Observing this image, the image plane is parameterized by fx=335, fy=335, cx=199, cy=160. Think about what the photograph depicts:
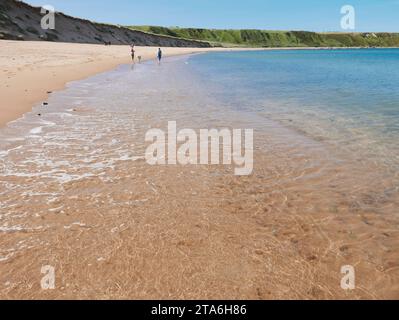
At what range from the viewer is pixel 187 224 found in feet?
18.4

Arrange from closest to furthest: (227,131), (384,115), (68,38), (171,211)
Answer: (171,211) → (227,131) → (384,115) → (68,38)

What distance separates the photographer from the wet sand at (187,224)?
13.9 feet

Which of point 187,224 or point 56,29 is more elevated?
point 56,29

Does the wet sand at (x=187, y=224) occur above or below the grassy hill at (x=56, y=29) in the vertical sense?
below

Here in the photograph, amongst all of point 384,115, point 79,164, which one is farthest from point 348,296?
point 384,115

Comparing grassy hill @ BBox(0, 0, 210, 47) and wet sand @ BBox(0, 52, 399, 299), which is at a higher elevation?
grassy hill @ BBox(0, 0, 210, 47)

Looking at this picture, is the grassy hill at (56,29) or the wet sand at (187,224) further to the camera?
the grassy hill at (56,29)

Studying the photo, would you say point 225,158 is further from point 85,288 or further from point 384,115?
point 384,115

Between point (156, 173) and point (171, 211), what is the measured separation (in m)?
1.92

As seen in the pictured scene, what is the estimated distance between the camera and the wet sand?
13.9 feet

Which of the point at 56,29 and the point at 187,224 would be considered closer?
the point at 187,224

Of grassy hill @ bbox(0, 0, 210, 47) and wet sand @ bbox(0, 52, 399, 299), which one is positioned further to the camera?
grassy hill @ bbox(0, 0, 210, 47)

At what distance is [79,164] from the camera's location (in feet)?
26.3
